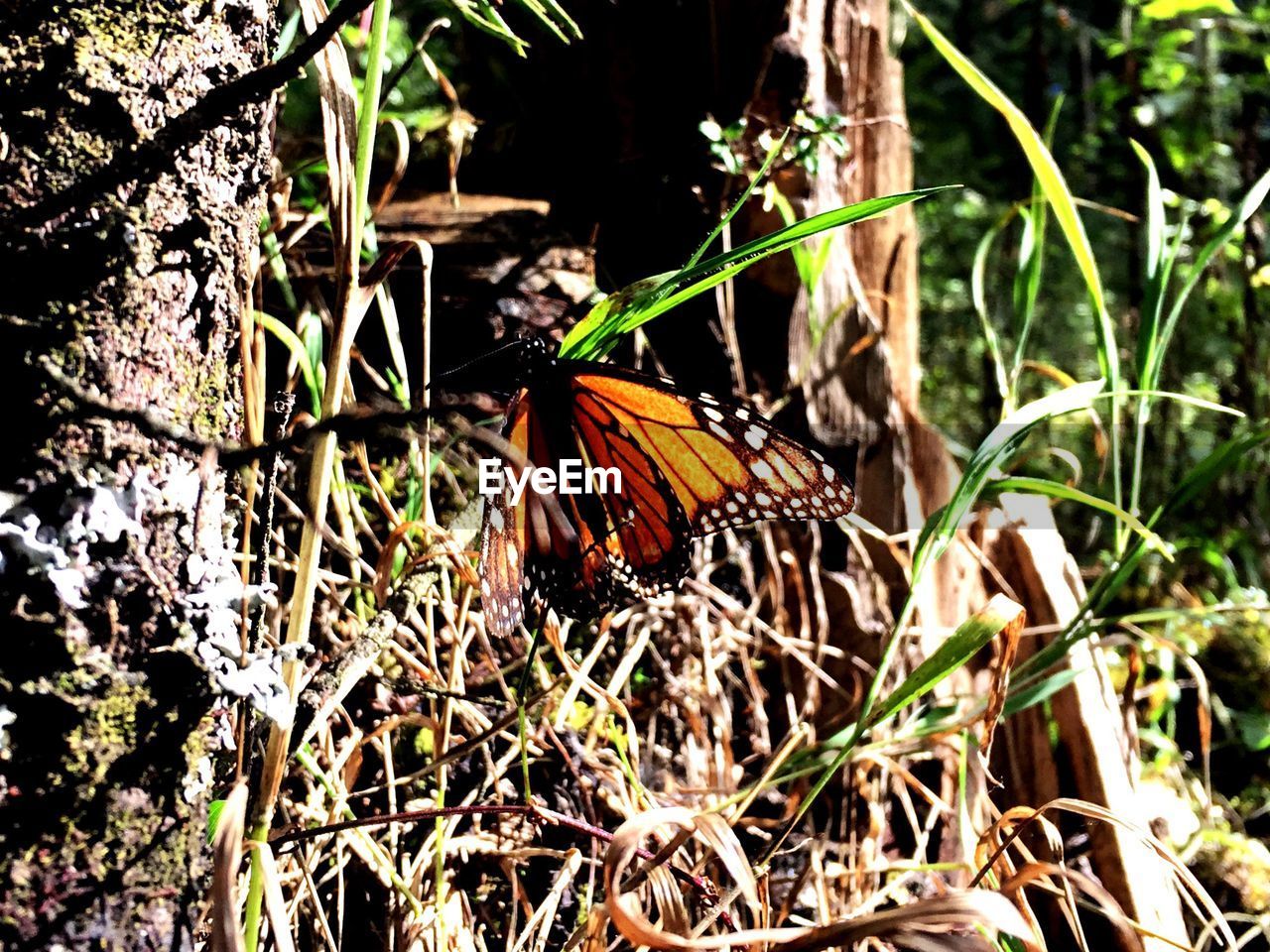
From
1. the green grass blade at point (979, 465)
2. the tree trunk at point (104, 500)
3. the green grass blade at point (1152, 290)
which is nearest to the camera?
the tree trunk at point (104, 500)

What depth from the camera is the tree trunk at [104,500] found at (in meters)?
0.46

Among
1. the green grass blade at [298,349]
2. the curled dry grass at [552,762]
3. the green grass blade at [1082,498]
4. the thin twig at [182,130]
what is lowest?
the curled dry grass at [552,762]

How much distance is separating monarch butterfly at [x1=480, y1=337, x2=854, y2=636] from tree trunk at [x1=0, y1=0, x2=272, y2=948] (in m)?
0.34

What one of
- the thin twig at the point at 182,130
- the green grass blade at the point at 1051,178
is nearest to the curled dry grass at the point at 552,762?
the thin twig at the point at 182,130

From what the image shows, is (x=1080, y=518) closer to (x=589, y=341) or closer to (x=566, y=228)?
(x=566, y=228)

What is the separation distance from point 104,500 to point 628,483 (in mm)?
573

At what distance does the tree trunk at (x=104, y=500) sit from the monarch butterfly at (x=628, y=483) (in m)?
0.34

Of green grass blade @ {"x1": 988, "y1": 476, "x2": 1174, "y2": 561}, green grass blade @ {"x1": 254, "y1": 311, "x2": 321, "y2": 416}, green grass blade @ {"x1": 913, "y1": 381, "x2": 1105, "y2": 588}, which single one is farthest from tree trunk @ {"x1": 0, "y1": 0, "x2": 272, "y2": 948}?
green grass blade @ {"x1": 988, "y1": 476, "x2": 1174, "y2": 561}

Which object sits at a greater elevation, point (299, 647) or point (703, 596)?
point (299, 647)

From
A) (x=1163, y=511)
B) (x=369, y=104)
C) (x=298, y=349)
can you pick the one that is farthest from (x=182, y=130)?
(x=1163, y=511)

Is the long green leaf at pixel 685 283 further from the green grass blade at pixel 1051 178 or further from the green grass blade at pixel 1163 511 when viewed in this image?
the green grass blade at pixel 1163 511

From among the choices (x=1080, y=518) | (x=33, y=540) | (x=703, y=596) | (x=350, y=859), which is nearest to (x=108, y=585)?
(x=33, y=540)

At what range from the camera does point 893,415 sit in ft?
4.48

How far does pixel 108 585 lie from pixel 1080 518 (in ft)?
8.98
